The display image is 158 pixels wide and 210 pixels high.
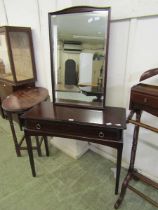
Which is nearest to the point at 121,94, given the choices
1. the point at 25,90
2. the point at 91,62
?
the point at 91,62

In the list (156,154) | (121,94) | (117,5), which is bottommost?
(156,154)

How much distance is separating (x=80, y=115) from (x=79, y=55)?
586 millimetres

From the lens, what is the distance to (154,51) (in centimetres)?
138

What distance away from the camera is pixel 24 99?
201 centimetres

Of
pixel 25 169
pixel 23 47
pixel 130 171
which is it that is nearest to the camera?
pixel 130 171

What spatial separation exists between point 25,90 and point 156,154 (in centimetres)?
179

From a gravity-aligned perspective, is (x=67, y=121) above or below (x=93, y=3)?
below

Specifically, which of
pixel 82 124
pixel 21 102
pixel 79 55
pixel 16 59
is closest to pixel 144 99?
pixel 82 124

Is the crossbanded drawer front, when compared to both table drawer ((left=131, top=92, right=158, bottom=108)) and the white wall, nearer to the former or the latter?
table drawer ((left=131, top=92, right=158, bottom=108))

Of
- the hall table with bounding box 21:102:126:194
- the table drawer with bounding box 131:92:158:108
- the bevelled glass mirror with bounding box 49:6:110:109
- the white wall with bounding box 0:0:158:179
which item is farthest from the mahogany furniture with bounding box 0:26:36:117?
the table drawer with bounding box 131:92:158:108

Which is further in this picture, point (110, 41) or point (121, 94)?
point (121, 94)

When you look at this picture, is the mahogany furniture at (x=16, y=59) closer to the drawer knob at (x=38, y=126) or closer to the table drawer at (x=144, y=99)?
the drawer knob at (x=38, y=126)

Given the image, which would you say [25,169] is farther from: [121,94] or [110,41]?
[110,41]

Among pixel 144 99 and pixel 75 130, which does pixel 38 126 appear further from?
pixel 144 99
